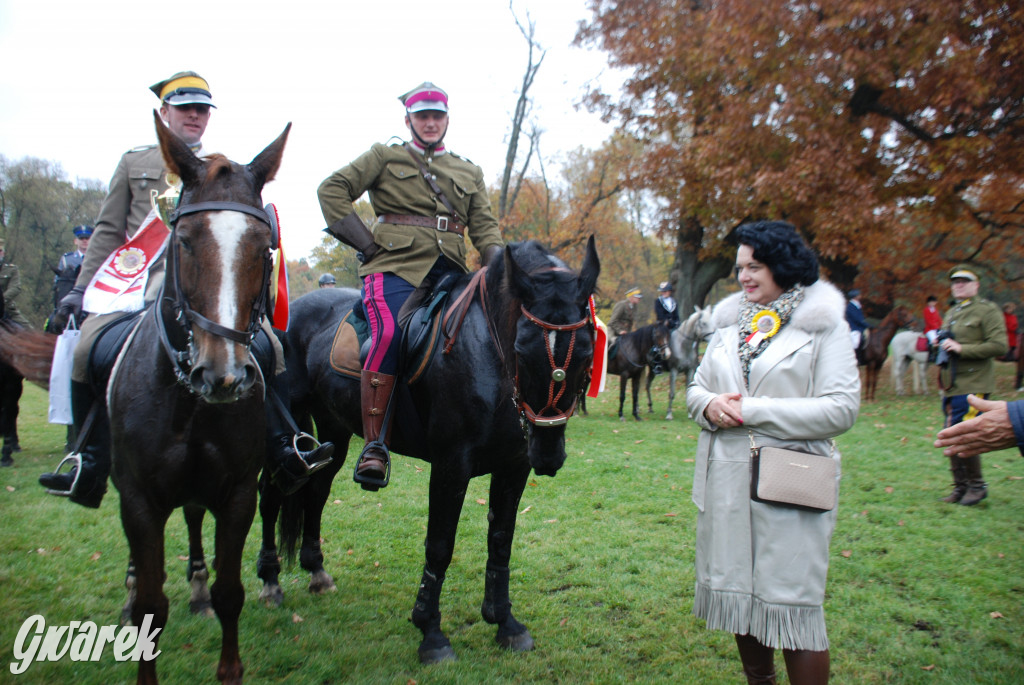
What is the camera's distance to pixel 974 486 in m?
6.73

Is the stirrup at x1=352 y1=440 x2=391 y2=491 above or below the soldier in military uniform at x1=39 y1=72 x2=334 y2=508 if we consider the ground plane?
below

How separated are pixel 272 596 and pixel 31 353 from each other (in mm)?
2300

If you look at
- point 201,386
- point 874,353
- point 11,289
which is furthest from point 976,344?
point 11,289

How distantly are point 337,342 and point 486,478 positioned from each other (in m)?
4.75

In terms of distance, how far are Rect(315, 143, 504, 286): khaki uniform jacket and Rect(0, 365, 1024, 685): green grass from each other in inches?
96.5

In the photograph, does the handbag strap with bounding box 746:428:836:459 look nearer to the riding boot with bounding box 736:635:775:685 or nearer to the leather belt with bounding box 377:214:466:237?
the riding boot with bounding box 736:635:775:685

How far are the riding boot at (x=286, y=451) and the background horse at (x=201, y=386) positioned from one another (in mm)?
487

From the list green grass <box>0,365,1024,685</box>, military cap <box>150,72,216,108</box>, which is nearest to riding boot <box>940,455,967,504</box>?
green grass <box>0,365,1024,685</box>

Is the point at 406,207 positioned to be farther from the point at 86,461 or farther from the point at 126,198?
the point at 86,461

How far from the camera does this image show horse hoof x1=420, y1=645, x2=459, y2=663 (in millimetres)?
3631

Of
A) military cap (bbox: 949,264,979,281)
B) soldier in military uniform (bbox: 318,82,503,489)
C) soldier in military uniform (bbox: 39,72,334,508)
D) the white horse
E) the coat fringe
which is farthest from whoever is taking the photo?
the white horse

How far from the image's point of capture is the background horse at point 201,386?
2.47 m

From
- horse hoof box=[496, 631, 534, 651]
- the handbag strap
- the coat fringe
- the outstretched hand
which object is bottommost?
horse hoof box=[496, 631, 534, 651]

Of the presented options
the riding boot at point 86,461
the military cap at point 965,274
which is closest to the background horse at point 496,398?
the riding boot at point 86,461
